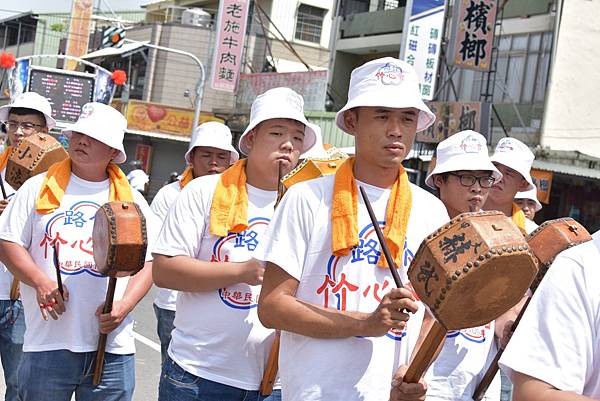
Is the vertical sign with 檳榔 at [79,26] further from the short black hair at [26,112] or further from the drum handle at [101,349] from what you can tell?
the drum handle at [101,349]

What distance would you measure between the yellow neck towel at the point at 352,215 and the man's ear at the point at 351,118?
117mm

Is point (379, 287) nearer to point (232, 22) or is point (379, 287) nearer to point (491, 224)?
point (491, 224)

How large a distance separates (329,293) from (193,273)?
0.86 metres

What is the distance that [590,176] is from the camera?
17.4 m

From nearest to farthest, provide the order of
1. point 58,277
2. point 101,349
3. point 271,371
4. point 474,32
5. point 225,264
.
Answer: point 225,264
point 271,371
point 58,277
point 101,349
point 474,32

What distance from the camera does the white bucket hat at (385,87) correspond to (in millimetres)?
3027

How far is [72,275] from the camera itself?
4246 mm

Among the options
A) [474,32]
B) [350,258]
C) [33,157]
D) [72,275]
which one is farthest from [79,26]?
[350,258]

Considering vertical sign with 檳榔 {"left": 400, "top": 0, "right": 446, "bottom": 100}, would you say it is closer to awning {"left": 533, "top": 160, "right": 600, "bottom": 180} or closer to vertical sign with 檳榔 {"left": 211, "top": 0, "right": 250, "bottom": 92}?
awning {"left": 533, "top": 160, "right": 600, "bottom": 180}

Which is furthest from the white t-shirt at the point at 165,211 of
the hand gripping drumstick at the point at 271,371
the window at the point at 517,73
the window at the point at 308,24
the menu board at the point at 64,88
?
the window at the point at 308,24

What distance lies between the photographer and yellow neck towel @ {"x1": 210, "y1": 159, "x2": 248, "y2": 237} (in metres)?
3.84

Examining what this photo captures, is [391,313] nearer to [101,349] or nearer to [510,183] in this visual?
[101,349]

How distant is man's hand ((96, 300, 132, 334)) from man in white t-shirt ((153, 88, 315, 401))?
0.36 meters

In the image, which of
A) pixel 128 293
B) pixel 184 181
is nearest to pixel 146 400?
pixel 184 181
